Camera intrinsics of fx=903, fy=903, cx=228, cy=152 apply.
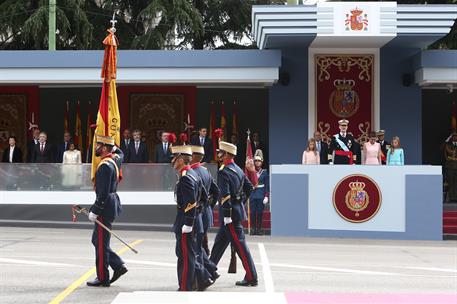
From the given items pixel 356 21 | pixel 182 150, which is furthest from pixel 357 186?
pixel 182 150

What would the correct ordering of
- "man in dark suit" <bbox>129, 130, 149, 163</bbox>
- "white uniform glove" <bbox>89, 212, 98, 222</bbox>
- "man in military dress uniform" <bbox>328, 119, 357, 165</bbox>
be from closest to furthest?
"white uniform glove" <bbox>89, 212, 98, 222</bbox> → "man in military dress uniform" <bbox>328, 119, 357, 165</bbox> → "man in dark suit" <bbox>129, 130, 149, 163</bbox>

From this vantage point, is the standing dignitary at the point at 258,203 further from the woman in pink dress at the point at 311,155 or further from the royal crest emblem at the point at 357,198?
the royal crest emblem at the point at 357,198

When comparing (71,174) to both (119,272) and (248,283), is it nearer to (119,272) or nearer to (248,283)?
(119,272)

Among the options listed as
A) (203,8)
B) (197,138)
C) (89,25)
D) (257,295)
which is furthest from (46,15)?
(257,295)

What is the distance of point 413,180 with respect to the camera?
2095 centimetres

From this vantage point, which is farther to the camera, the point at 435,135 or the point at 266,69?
the point at 435,135

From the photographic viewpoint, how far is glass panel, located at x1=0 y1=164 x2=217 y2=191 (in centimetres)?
2238

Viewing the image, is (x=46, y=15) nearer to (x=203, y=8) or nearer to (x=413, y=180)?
(x=203, y=8)

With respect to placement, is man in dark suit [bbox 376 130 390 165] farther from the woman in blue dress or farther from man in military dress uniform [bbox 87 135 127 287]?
man in military dress uniform [bbox 87 135 127 287]

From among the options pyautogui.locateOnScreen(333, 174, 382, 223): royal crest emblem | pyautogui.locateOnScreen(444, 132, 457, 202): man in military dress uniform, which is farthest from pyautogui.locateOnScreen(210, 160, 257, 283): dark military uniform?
pyautogui.locateOnScreen(444, 132, 457, 202): man in military dress uniform

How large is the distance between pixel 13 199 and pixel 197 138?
197 inches

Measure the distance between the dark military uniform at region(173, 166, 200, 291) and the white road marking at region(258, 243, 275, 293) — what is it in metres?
1.17

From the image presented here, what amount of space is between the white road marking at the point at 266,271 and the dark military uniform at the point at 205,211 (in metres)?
0.78

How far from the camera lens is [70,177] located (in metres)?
22.5
